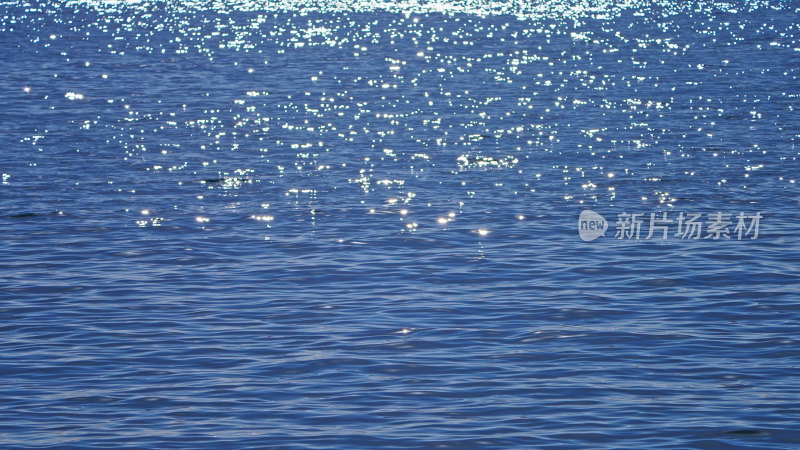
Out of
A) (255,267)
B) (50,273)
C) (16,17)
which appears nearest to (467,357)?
(255,267)

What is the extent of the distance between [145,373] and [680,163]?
2130cm

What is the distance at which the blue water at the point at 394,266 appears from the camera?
54.3 ft

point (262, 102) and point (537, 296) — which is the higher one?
point (262, 102)

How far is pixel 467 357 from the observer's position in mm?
18812

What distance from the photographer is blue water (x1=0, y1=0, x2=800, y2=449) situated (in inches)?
651

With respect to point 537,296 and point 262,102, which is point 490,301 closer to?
point 537,296
